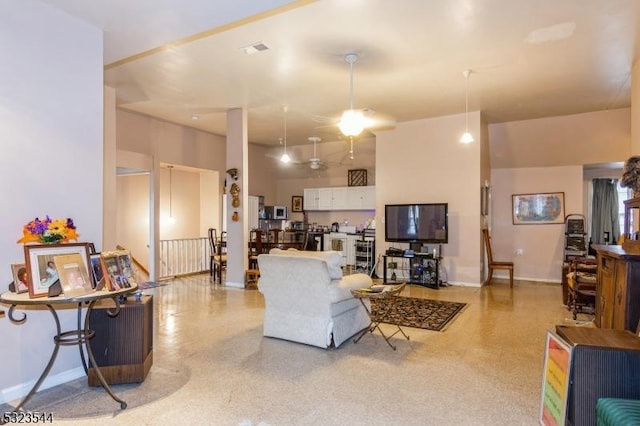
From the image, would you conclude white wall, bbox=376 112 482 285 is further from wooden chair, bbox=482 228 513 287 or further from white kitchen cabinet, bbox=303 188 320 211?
white kitchen cabinet, bbox=303 188 320 211

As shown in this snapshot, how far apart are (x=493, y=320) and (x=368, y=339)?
1.85 m

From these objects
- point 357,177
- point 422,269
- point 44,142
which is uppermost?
point 357,177

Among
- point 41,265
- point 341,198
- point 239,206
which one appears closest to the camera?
point 41,265

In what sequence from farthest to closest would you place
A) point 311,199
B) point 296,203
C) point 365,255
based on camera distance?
point 296,203 → point 311,199 → point 365,255

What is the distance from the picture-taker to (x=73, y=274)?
2570 millimetres

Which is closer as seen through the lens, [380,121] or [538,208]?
[380,121]

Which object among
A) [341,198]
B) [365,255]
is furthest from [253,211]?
[365,255]

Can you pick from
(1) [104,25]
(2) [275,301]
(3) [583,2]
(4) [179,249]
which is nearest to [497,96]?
(3) [583,2]

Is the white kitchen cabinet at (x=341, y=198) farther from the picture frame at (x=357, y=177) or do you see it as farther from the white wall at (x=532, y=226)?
the white wall at (x=532, y=226)

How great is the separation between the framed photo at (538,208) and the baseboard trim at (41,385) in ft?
26.8

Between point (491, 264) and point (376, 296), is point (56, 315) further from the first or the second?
point (491, 264)

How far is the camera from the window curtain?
8797mm

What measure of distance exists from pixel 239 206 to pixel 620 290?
5.62m

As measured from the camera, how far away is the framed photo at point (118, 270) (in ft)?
8.85
